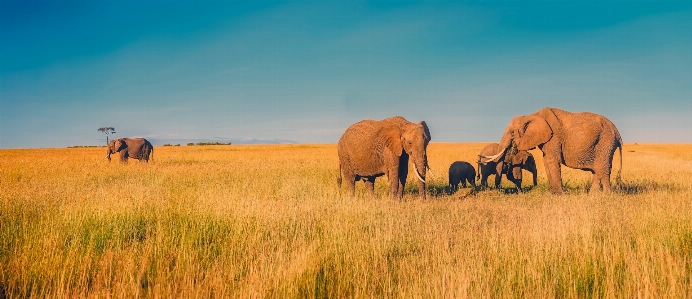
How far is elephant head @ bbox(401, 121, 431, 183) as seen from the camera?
1004 centimetres

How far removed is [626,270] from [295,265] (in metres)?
3.31

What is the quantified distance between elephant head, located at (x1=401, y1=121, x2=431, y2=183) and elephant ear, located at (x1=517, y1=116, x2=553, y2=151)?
3219mm

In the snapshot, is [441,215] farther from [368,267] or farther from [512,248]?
[368,267]

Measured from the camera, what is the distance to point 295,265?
13.8 feet

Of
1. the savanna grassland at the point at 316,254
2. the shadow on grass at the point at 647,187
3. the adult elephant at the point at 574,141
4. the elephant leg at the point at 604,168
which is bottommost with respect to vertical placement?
the shadow on grass at the point at 647,187

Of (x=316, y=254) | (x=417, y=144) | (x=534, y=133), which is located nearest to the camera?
(x=316, y=254)

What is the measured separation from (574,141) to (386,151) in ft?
17.1

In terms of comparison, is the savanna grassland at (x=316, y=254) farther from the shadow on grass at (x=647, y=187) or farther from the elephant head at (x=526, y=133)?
the shadow on grass at (x=647, y=187)

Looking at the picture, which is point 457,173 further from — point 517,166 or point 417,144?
point 417,144

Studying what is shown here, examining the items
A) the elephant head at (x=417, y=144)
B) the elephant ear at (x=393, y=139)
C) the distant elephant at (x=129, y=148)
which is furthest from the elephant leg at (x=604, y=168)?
the distant elephant at (x=129, y=148)

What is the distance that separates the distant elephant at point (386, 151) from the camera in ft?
33.4

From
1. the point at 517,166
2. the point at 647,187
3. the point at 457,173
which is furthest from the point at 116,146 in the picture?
the point at 647,187

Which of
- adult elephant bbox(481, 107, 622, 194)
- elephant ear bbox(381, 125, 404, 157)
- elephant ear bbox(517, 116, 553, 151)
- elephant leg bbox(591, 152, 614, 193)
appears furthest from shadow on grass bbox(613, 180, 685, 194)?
elephant ear bbox(381, 125, 404, 157)

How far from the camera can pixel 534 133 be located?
1168 cm
